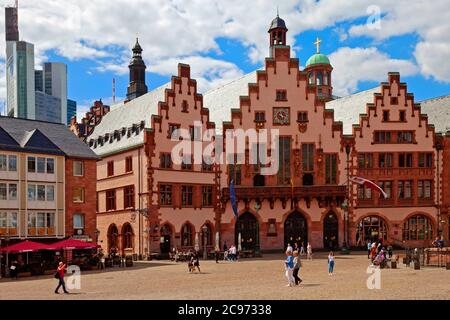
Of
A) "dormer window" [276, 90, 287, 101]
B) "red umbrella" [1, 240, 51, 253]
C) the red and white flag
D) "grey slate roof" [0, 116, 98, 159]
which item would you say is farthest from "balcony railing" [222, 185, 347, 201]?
"red umbrella" [1, 240, 51, 253]

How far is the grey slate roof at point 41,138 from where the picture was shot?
58156 millimetres

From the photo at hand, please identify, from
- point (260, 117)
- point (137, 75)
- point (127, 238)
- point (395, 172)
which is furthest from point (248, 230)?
point (137, 75)

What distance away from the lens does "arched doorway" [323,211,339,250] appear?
241 feet

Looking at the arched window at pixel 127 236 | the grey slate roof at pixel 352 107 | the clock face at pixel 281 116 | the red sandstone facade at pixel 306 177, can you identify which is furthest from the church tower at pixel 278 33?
the arched window at pixel 127 236

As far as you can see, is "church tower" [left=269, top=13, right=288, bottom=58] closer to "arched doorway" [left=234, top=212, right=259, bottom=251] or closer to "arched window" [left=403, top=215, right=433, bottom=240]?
"arched doorway" [left=234, top=212, right=259, bottom=251]

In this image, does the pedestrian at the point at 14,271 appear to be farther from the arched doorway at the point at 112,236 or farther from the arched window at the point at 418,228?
the arched window at the point at 418,228

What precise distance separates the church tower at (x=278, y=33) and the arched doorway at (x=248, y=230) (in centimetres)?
1944

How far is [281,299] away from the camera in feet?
95.6

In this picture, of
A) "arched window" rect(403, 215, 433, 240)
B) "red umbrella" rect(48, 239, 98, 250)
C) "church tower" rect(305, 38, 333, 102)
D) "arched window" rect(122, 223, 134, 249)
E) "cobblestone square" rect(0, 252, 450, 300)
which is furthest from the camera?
"church tower" rect(305, 38, 333, 102)

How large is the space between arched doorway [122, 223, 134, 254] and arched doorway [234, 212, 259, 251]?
11.4 meters

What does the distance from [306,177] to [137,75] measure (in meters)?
39.7

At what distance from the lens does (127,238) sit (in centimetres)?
7225

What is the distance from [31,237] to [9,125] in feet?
34.7
